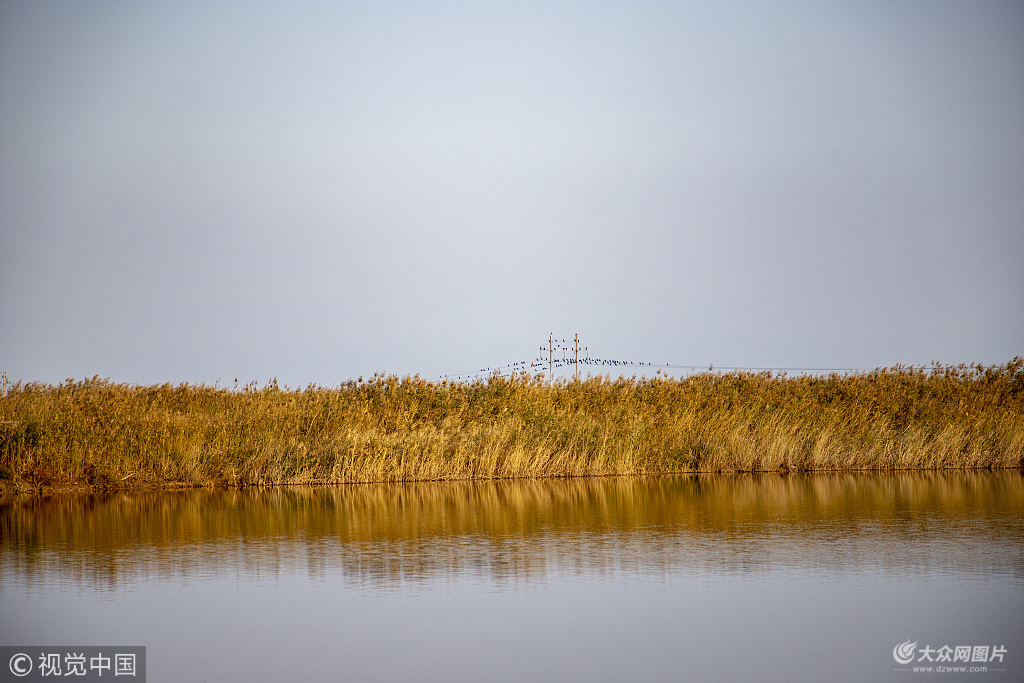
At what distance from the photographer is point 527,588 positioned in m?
9.56

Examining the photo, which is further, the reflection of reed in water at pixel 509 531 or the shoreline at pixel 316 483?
the shoreline at pixel 316 483

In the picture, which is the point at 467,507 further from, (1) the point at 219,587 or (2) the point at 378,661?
(2) the point at 378,661


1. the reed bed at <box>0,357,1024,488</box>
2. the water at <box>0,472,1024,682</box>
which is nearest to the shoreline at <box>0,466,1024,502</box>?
the reed bed at <box>0,357,1024,488</box>

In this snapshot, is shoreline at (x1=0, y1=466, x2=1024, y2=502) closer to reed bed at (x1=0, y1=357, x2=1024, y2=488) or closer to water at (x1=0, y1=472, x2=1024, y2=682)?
reed bed at (x1=0, y1=357, x2=1024, y2=488)

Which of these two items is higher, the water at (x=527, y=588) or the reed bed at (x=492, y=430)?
the reed bed at (x=492, y=430)

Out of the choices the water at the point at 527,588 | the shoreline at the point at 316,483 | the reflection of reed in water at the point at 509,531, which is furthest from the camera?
A: the shoreline at the point at 316,483

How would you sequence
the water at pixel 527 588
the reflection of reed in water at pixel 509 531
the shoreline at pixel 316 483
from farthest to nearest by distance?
1. the shoreline at pixel 316 483
2. the reflection of reed in water at pixel 509 531
3. the water at pixel 527 588

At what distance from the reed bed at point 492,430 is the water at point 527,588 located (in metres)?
3.45

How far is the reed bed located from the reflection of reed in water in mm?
1044

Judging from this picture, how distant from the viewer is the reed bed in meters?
19.3

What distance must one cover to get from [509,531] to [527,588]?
3.33 metres

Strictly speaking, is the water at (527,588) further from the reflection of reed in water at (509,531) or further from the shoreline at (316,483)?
the shoreline at (316,483)

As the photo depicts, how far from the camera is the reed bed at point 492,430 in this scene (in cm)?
1934

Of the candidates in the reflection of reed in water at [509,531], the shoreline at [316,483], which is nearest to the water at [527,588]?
the reflection of reed in water at [509,531]
